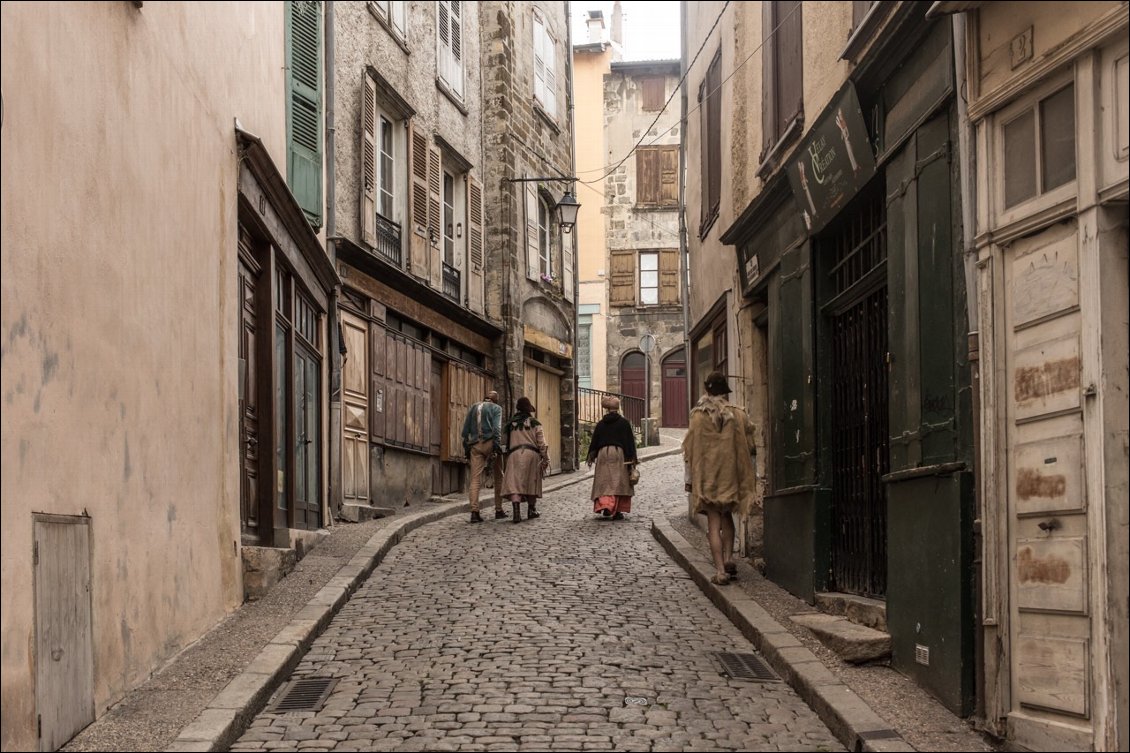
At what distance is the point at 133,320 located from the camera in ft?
22.3

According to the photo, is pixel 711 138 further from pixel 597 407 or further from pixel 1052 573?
pixel 597 407

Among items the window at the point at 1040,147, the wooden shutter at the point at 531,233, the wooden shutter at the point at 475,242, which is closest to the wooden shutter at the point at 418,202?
the wooden shutter at the point at 475,242

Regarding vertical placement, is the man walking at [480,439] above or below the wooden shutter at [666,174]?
below

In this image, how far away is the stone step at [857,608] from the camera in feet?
26.1

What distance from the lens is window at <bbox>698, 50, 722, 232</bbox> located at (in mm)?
14781

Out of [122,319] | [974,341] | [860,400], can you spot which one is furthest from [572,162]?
[974,341]

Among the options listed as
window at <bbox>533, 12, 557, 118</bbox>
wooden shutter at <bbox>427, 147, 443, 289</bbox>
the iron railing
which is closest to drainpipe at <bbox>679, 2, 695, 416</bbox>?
wooden shutter at <bbox>427, 147, 443, 289</bbox>

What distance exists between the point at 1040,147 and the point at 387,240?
41.8 ft

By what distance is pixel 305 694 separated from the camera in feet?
23.2

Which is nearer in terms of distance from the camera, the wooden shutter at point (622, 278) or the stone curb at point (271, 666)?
the stone curb at point (271, 666)

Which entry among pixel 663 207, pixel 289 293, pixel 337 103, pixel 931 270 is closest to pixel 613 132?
pixel 663 207

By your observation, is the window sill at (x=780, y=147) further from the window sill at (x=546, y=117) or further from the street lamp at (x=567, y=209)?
the window sill at (x=546, y=117)

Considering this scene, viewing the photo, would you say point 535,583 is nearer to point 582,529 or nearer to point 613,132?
point 582,529

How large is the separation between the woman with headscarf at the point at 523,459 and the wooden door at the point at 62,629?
33.4 ft
